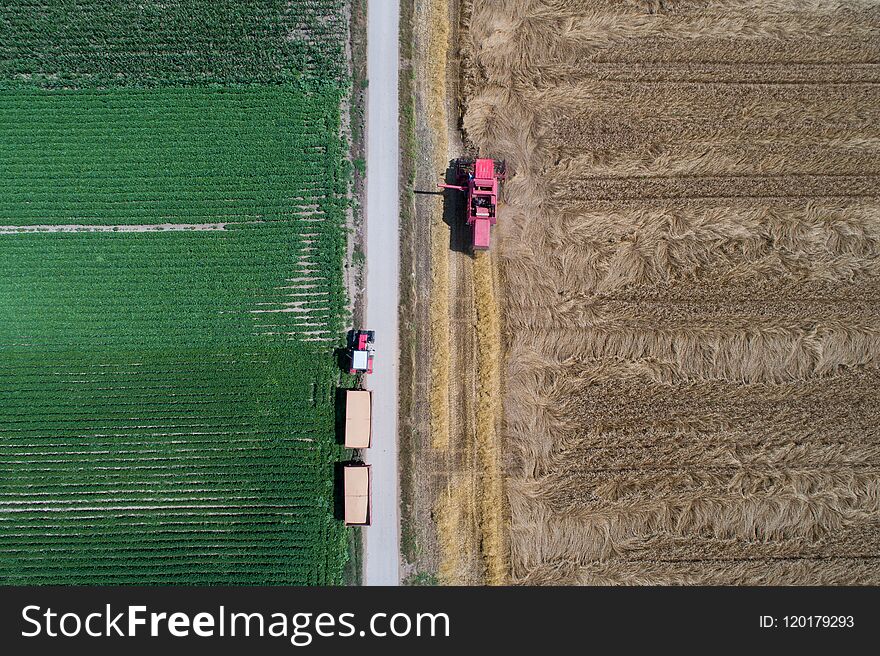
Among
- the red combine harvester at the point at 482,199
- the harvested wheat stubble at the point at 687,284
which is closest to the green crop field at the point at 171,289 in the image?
the red combine harvester at the point at 482,199

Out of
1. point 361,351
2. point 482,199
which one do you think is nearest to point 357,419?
point 361,351

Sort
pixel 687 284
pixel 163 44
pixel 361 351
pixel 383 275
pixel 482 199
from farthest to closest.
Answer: pixel 163 44 < pixel 687 284 < pixel 383 275 < pixel 482 199 < pixel 361 351

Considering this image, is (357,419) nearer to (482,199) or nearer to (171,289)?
(171,289)

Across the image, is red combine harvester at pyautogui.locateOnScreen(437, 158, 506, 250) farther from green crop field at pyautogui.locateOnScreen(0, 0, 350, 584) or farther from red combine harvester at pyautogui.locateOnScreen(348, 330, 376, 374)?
red combine harvester at pyautogui.locateOnScreen(348, 330, 376, 374)

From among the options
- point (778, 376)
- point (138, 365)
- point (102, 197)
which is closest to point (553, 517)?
point (778, 376)

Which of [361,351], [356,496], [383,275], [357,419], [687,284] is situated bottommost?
[356,496]

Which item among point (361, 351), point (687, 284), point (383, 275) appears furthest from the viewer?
point (687, 284)

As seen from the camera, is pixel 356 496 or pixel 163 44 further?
pixel 163 44
